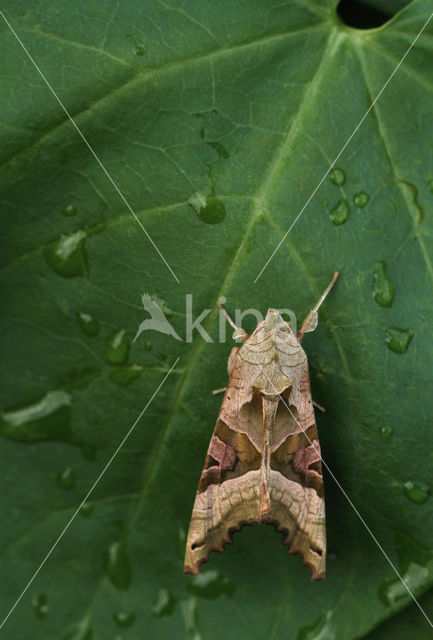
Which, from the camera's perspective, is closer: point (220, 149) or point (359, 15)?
point (220, 149)

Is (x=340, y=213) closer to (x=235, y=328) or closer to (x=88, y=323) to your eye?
(x=235, y=328)

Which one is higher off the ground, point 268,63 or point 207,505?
point 268,63

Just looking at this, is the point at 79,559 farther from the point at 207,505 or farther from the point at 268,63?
the point at 268,63

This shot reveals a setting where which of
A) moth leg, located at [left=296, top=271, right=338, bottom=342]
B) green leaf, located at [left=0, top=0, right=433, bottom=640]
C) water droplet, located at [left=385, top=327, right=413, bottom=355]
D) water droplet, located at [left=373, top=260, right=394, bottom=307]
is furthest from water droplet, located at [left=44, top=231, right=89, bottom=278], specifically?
water droplet, located at [left=385, top=327, right=413, bottom=355]

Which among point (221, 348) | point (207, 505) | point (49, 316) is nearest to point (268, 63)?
point (221, 348)

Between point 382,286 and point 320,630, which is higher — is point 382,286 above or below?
above

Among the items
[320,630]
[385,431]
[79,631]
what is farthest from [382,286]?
[79,631]
